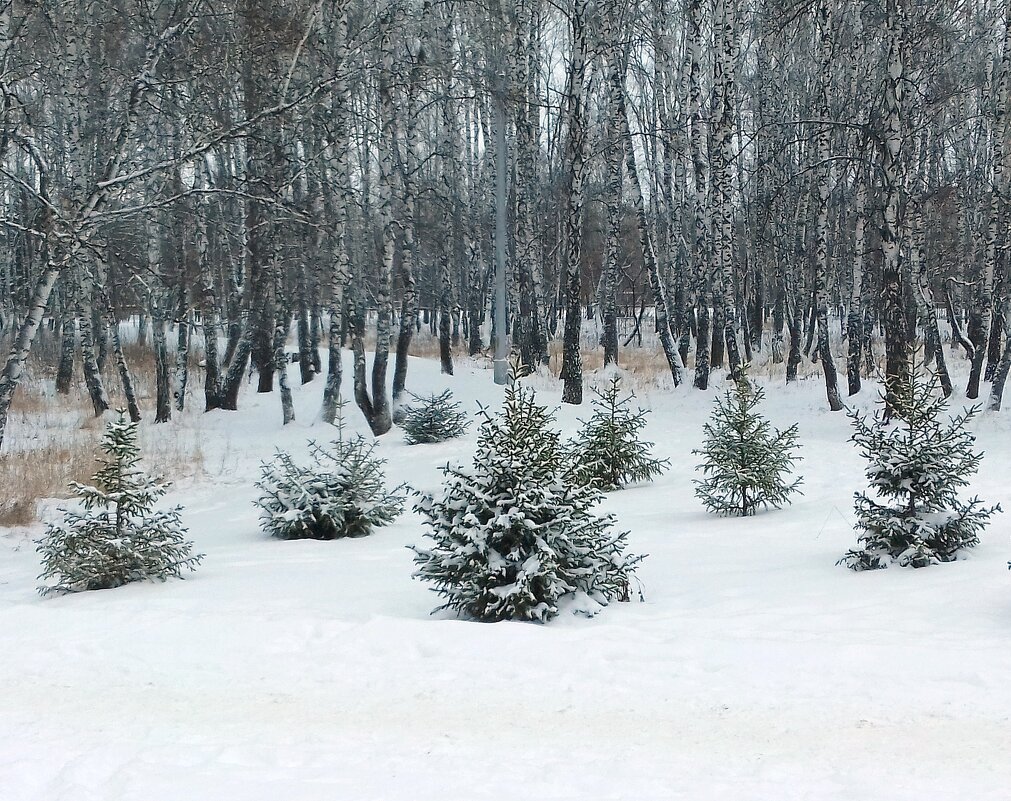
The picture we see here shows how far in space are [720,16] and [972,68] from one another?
11.5 m

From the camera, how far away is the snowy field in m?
3.61

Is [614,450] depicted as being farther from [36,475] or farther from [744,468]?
[36,475]

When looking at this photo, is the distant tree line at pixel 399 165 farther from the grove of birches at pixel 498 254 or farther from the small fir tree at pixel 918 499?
the small fir tree at pixel 918 499

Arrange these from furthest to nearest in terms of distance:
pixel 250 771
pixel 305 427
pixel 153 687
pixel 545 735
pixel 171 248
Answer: pixel 171 248 → pixel 305 427 → pixel 153 687 → pixel 545 735 → pixel 250 771

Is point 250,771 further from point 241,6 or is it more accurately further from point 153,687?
point 241,6

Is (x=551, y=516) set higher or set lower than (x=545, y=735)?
higher

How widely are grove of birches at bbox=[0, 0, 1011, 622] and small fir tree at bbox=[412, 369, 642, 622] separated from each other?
21mm

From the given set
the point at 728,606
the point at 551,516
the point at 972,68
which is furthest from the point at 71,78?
the point at 972,68

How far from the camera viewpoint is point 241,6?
52.0ft

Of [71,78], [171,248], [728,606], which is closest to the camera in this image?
[728,606]

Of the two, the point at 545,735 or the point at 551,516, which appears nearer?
the point at 545,735

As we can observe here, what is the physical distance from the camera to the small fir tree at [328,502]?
9625 mm

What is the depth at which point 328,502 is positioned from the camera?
31.6 feet

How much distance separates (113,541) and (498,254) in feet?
40.6
